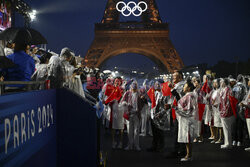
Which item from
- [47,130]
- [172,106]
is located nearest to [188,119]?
[172,106]

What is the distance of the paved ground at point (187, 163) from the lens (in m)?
6.22

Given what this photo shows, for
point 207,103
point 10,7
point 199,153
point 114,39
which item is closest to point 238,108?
point 207,103

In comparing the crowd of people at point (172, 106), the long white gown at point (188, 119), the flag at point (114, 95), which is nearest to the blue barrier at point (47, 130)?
the crowd of people at point (172, 106)

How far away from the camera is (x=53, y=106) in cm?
286

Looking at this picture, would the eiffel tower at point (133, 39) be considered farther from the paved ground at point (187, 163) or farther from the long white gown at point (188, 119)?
the long white gown at point (188, 119)

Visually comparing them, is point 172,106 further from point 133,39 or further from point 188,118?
point 133,39

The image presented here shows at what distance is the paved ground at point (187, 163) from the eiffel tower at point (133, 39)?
1148 inches

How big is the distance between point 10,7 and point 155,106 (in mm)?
13586

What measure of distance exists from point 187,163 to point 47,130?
4476 mm

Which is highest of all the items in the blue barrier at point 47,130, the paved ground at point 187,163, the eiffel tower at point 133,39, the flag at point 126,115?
the eiffel tower at point 133,39

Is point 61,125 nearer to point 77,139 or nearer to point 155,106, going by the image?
point 77,139

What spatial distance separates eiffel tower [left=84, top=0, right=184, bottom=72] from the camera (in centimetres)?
3769

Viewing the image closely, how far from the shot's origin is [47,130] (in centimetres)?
264

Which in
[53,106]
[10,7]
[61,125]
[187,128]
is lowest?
[187,128]
